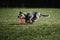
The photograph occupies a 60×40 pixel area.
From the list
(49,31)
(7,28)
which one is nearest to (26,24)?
(7,28)

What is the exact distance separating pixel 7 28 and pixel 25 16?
961mm

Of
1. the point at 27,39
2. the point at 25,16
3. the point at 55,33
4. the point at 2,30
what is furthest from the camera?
the point at 25,16

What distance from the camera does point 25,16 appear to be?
859 cm

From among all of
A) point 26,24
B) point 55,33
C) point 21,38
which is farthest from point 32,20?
point 21,38

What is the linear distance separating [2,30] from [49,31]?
6.19 ft
